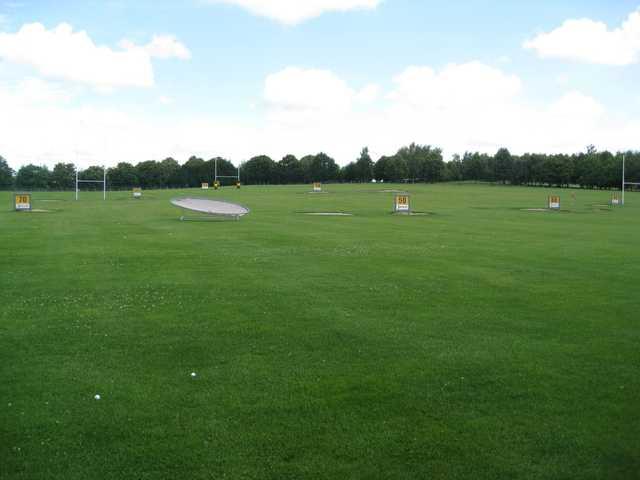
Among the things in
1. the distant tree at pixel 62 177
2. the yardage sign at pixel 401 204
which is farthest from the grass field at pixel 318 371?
the distant tree at pixel 62 177

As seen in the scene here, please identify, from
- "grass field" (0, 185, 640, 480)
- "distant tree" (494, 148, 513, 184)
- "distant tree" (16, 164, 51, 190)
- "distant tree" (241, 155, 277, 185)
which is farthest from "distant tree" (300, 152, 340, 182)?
"grass field" (0, 185, 640, 480)

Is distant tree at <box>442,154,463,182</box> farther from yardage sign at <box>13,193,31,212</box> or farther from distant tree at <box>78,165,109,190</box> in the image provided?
yardage sign at <box>13,193,31,212</box>

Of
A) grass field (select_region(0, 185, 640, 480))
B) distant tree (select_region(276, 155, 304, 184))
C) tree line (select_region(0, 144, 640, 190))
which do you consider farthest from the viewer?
distant tree (select_region(276, 155, 304, 184))

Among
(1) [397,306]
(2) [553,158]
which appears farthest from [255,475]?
(2) [553,158]

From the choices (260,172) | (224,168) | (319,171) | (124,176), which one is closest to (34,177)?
(124,176)

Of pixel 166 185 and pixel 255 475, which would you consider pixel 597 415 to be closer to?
pixel 255 475

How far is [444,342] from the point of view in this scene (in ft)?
32.1

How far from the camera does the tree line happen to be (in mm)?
150875

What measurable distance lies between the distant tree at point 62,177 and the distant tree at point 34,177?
1.65m

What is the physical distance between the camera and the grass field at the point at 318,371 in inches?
236

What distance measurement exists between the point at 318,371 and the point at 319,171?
171 m

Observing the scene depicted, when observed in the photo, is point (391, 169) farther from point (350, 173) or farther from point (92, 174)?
point (92, 174)

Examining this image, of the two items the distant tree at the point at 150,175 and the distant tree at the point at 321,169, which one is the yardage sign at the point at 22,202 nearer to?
the distant tree at the point at 150,175

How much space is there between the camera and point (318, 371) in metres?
8.38
